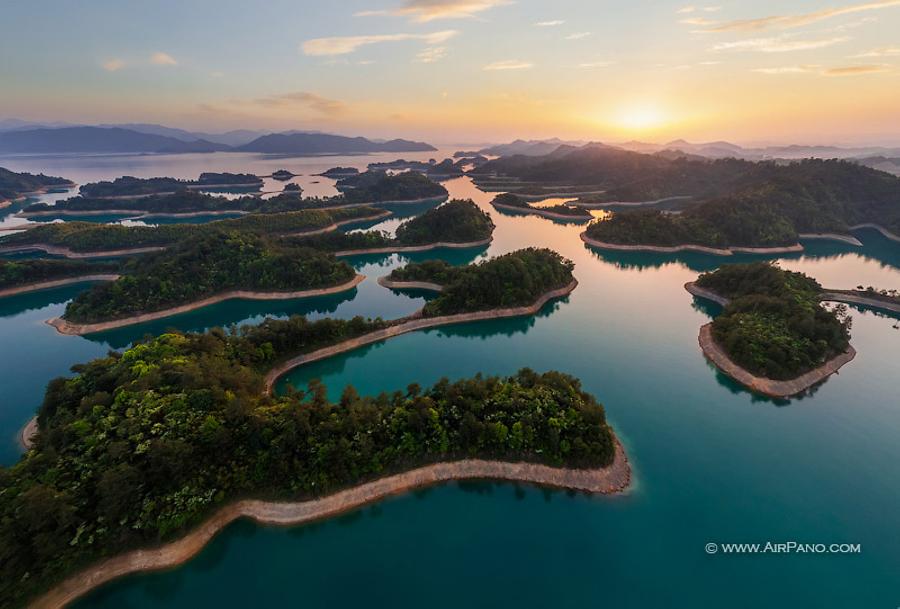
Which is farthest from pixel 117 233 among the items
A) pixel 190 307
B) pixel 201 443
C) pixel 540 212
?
pixel 540 212

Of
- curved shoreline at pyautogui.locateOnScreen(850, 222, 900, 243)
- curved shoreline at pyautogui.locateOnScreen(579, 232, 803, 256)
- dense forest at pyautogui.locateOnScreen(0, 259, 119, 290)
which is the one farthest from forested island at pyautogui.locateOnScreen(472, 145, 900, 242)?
dense forest at pyautogui.locateOnScreen(0, 259, 119, 290)

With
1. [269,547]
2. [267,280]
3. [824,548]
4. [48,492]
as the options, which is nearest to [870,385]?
[824,548]

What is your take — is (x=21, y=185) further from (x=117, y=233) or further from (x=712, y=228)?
(x=712, y=228)

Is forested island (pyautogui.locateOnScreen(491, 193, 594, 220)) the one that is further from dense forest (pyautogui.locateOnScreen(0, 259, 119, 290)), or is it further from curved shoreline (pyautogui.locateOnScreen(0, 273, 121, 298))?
curved shoreline (pyautogui.locateOnScreen(0, 273, 121, 298))

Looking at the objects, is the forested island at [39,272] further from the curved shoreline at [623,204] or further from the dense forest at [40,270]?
the curved shoreline at [623,204]

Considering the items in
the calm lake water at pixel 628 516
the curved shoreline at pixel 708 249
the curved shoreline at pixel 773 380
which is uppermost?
the curved shoreline at pixel 708 249

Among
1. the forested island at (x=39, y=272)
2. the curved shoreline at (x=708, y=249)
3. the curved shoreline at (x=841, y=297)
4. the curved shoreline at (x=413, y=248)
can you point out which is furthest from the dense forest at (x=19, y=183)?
the curved shoreline at (x=841, y=297)

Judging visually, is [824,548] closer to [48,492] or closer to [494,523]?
[494,523]
